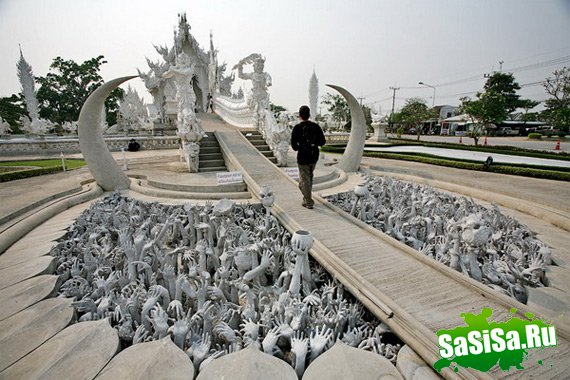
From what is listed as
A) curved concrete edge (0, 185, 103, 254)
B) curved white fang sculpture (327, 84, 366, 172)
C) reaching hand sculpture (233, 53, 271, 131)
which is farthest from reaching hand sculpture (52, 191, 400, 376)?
reaching hand sculpture (233, 53, 271, 131)

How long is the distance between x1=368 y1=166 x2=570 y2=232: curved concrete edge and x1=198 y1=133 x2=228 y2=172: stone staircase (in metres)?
6.72

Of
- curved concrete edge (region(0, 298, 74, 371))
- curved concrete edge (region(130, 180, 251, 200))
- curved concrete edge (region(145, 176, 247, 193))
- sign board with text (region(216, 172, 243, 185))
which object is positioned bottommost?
curved concrete edge (region(0, 298, 74, 371))

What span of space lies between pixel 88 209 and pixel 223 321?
477 centimetres

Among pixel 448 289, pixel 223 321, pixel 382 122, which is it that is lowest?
pixel 223 321

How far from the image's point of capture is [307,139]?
17.4 ft

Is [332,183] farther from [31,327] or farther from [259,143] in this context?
[31,327]

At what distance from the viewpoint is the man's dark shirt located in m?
5.30

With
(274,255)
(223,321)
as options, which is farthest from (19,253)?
(274,255)

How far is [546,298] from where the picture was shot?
10.4ft

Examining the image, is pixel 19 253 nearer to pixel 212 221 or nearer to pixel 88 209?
pixel 88 209

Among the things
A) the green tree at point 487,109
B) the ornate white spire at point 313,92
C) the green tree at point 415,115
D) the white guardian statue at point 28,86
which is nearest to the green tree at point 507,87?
the green tree at point 415,115

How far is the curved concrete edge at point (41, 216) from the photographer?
15.4 ft

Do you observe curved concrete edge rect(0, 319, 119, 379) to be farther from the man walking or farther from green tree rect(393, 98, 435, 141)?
green tree rect(393, 98, 435, 141)

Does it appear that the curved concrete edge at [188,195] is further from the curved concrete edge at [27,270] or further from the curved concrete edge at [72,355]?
the curved concrete edge at [72,355]
